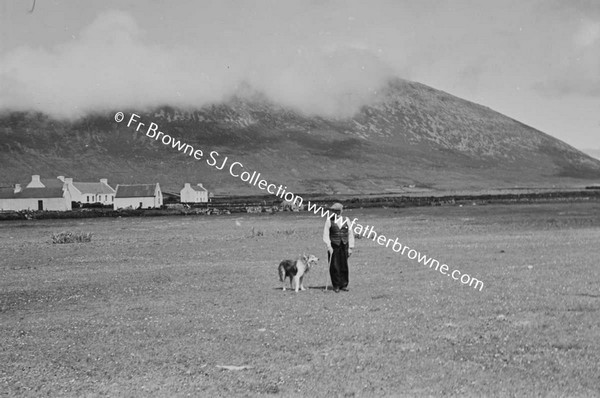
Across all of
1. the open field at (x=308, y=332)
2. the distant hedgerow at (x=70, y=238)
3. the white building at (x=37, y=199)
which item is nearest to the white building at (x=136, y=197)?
the white building at (x=37, y=199)

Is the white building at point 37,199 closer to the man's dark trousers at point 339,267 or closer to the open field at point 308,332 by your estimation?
the open field at point 308,332

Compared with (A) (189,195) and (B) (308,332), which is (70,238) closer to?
(B) (308,332)

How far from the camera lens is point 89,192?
545 feet

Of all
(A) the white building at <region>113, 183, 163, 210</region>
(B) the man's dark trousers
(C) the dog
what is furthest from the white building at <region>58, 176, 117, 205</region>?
(B) the man's dark trousers

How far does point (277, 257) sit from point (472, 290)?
1515 centimetres

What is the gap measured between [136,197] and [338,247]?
13775 cm

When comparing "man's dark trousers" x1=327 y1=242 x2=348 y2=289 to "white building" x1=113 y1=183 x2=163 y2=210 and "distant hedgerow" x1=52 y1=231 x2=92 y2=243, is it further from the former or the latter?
"white building" x1=113 y1=183 x2=163 y2=210

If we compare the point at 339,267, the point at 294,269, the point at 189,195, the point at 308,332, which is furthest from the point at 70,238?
the point at 189,195

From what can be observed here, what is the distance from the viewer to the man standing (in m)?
21.7

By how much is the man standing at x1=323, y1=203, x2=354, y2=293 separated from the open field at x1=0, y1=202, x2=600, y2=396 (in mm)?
747

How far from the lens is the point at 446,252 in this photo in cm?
3422

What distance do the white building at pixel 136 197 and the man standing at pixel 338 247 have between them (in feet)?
446

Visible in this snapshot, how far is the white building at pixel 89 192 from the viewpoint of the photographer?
16238cm

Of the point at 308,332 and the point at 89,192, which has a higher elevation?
the point at 89,192
